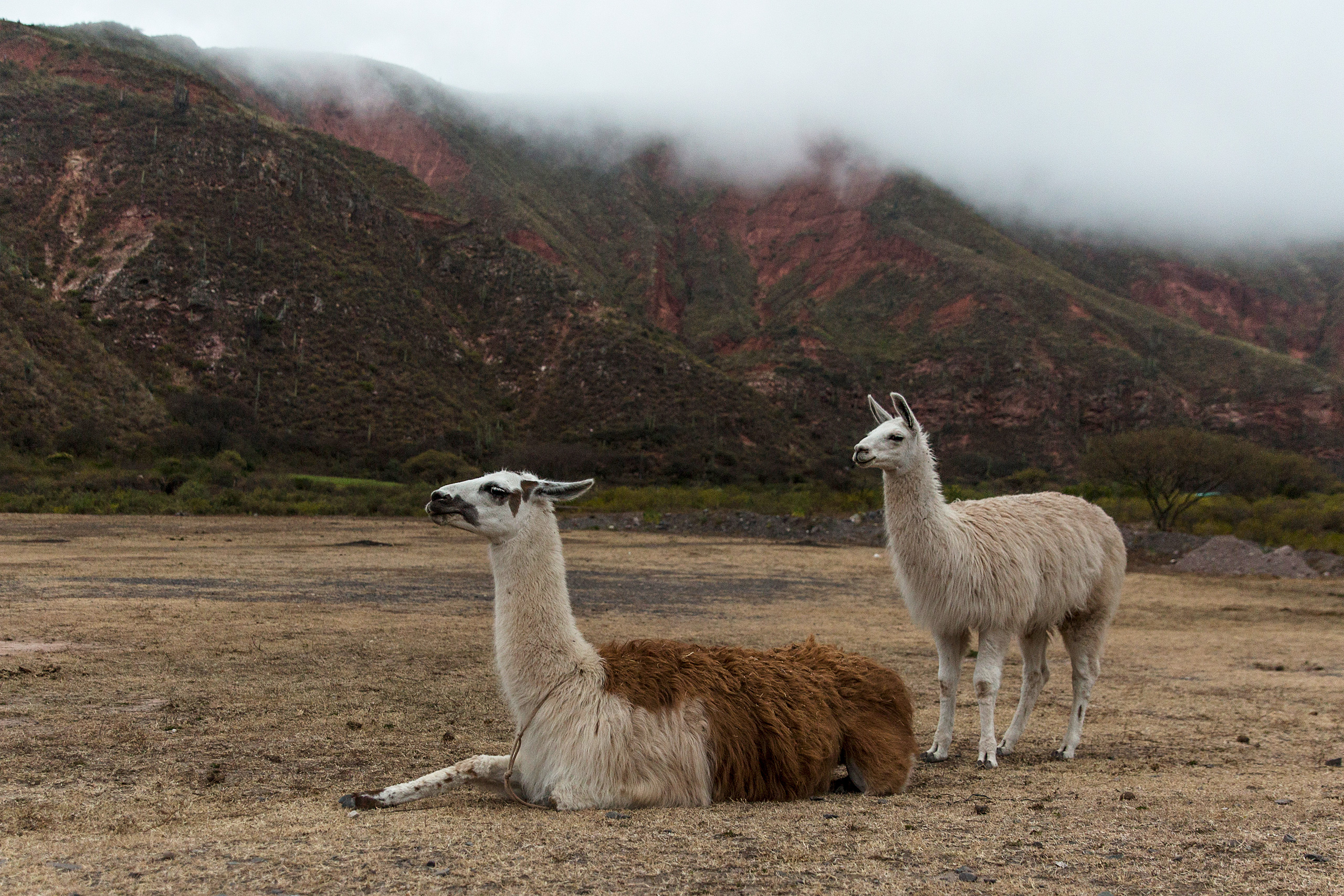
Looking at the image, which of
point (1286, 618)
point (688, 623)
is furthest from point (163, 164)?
point (1286, 618)

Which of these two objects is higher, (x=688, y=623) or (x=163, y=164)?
(x=163, y=164)

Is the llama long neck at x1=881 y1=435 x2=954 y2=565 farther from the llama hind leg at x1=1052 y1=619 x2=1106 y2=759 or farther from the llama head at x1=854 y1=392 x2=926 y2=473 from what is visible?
the llama hind leg at x1=1052 y1=619 x2=1106 y2=759

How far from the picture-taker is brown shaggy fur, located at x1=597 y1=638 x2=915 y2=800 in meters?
4.69

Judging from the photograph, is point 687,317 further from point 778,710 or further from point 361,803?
point 361,803

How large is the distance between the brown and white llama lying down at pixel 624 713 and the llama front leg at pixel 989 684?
1023mm

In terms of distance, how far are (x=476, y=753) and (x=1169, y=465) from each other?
36.3 metres

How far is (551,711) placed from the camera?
4.52 metres

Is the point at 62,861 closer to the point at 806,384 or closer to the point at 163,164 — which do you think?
the point at 163,164

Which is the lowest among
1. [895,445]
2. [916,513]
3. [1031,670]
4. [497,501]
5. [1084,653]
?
[1031,670]

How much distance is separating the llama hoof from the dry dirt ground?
0.09m

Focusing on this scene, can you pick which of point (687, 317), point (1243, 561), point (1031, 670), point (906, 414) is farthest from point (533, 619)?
point (687, 317)

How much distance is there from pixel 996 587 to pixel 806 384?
6831 centimetres

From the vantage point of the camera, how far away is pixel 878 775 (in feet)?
16.5

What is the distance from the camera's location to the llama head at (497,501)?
4.74 metres
